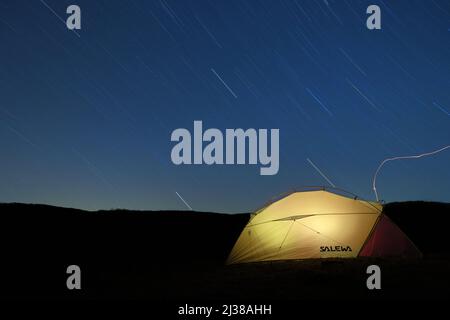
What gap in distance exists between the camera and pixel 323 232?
16641mm

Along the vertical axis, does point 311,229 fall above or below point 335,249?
above

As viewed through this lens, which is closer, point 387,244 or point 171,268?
point 387,244

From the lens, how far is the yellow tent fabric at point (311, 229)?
1645 cm

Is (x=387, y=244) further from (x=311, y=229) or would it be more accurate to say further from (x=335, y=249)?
(x=311, y=229)

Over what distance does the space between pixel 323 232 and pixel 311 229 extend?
0.43 metres

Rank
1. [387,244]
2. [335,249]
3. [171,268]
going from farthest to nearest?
1. [171,268]
2. [387,244]
3. [335,249]

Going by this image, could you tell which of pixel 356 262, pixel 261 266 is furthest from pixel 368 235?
pixel 261 266

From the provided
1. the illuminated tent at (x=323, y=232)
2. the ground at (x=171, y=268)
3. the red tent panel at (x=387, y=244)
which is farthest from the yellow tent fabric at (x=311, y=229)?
the ground at (x=171, y=268)

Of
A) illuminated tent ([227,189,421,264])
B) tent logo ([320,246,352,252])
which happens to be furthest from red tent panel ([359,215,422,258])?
tent logo ([320,246,352,252])

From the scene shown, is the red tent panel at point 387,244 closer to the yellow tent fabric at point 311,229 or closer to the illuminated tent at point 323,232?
the illuminated tent at point 323,232

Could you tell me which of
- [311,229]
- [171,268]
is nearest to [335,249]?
[311,229]

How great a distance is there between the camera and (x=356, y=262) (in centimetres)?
1548

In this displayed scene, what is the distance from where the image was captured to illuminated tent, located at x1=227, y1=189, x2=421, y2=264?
16.4m
